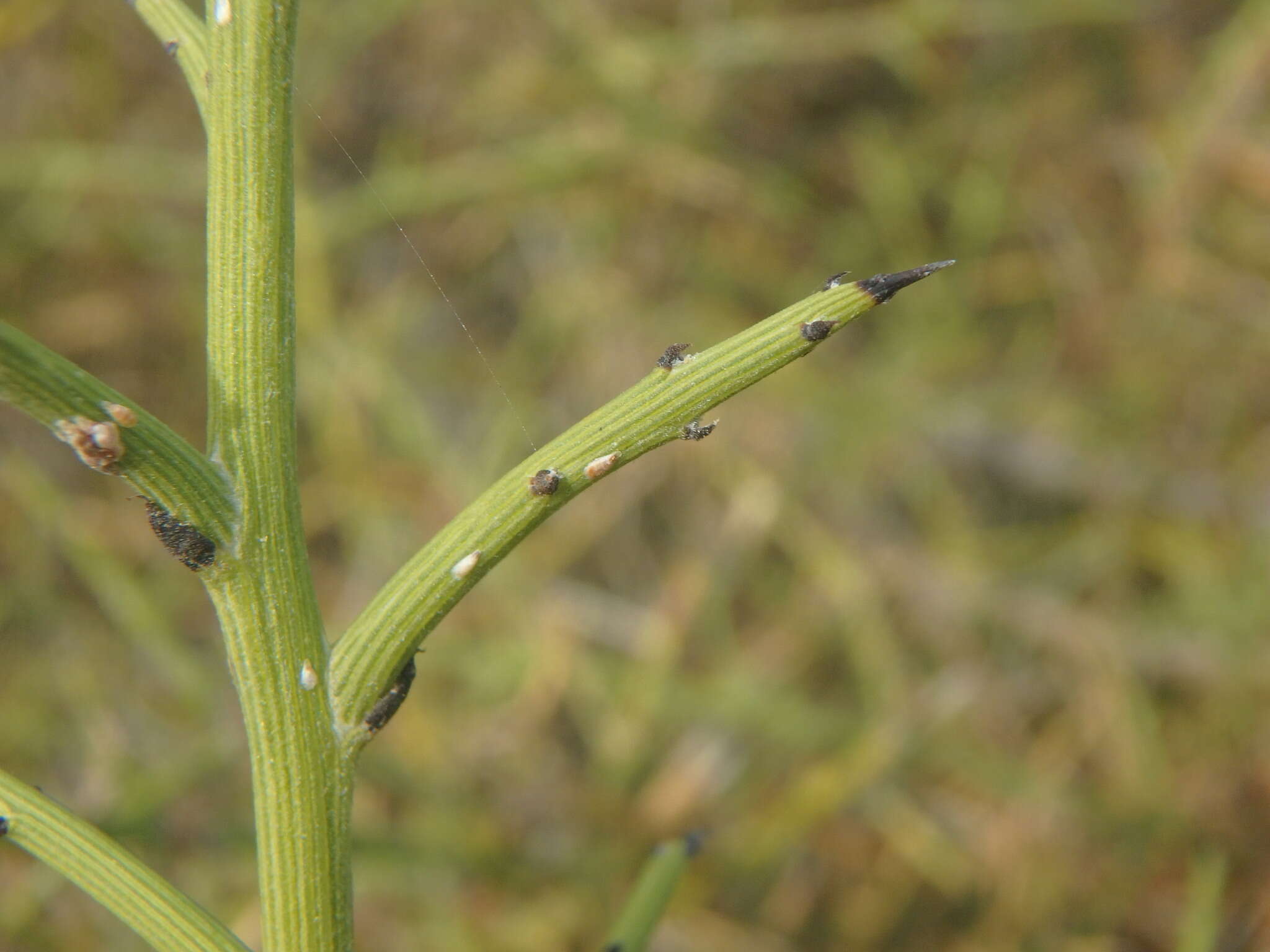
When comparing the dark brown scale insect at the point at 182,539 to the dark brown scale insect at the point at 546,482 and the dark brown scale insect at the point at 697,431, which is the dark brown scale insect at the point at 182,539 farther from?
the dark brown scale insect at the point at 697,431

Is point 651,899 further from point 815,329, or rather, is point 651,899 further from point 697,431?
point 815,329

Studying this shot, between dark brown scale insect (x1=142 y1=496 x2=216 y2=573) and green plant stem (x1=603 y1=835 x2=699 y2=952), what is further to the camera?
green plant stem (x1=603 y1=835 x2=699 y2=952)

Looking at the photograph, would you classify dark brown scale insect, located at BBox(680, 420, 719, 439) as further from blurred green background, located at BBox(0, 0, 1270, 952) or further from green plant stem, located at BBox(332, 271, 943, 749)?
blurred green background, located at BBox(0, 0, 1270, 952)

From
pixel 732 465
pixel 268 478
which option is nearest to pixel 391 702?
pixel 268 478

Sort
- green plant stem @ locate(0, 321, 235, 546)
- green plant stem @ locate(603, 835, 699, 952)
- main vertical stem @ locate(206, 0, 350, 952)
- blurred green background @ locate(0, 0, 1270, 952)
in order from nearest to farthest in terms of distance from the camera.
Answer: green plant stem @ locate(0, 321, 235, 546)
main vertical stem @ locate(206, 0, 350, 952)
green plant stem @ locate(603, 835, 699, 952)
blurred green background @ locate(0, 0, 1270, 952)

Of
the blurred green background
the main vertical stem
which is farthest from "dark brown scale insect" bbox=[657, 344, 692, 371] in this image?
the blurred green background

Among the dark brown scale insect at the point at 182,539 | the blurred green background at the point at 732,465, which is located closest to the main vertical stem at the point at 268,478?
the dark brown scale insect at the point at 182,539

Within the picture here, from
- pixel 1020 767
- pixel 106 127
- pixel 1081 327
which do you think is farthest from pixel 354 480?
pixel 1081 327
